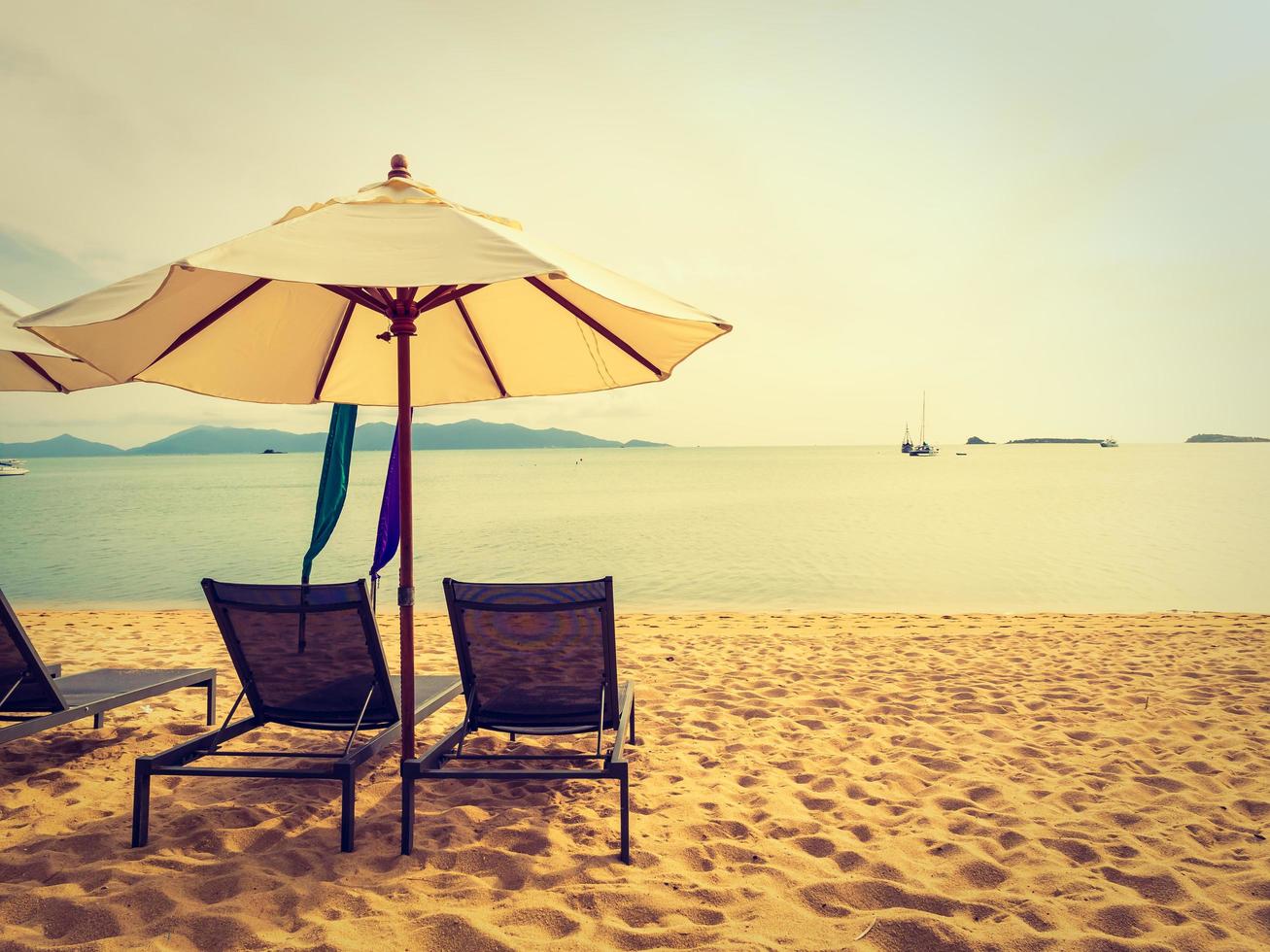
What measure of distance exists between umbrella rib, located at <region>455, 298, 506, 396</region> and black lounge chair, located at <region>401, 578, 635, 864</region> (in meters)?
1.57

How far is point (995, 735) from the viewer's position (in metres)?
4.21

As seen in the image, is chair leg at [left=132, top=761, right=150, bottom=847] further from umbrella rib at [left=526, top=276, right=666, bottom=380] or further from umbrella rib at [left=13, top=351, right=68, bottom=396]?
umbrella rib at [left=13, top=351, right=68, bottom=396]

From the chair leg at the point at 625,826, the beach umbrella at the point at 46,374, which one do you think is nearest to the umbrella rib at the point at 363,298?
the chair leg at the point at 625,826

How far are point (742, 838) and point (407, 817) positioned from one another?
4.27 ft

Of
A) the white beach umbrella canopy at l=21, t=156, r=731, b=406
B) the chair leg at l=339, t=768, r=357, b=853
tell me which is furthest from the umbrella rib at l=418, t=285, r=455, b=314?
the chair leg at l=339, t=768, r=357, b=853

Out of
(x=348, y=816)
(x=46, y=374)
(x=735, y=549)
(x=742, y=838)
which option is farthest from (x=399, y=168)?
(x=735, y=549)

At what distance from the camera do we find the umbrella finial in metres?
3.05

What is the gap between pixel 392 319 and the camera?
9.85 ft

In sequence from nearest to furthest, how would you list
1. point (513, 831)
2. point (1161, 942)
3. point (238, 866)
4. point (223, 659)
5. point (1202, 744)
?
point (1161, 942) → point (238, 866) → point (513, 831) → point (1202, 744) → point (223, 659)

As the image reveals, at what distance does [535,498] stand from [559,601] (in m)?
36.2

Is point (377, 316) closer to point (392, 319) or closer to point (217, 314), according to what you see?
point (217, 314)

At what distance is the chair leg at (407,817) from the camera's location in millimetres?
2723

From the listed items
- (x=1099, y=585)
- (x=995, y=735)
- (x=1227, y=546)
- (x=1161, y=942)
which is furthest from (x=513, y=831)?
(x=1227, y=546)

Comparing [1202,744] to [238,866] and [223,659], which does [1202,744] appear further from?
[223,659]
